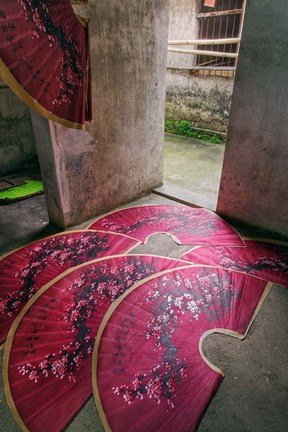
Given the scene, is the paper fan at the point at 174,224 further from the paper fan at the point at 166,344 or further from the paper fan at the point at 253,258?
the paper fan at the point at 166,344

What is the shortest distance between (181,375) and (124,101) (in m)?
3.70

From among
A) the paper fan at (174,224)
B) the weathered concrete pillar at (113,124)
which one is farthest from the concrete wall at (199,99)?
the paper fan at (174,224)

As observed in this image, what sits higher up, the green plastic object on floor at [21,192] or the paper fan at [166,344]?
the paper fan at [166,344]

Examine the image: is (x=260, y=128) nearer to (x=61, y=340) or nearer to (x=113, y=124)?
(x=113, y=124)

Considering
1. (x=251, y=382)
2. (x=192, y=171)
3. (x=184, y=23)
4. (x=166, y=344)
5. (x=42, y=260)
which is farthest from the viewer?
(x=184, y=23)

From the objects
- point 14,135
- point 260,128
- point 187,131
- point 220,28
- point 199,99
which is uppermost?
point 220,28

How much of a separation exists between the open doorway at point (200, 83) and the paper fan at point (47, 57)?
3188 millimetres

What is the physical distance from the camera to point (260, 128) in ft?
12.6

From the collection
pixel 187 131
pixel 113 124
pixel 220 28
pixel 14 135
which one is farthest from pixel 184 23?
pixel 113 124

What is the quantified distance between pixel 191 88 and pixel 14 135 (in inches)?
218

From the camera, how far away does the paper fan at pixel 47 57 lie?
271 centimetres

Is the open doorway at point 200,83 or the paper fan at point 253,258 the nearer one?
the paper fan at point 253,258

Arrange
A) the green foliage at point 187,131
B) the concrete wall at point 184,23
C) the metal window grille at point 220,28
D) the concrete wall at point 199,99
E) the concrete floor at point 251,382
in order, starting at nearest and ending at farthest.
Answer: the concrete floor at point 251,382, the metal window grille at point 220,28, the concrete wall at point 184,23, the concrete wall at point 199,99, the green foliage at point 187,131

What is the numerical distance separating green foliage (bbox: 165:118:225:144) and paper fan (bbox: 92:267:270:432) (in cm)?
623
